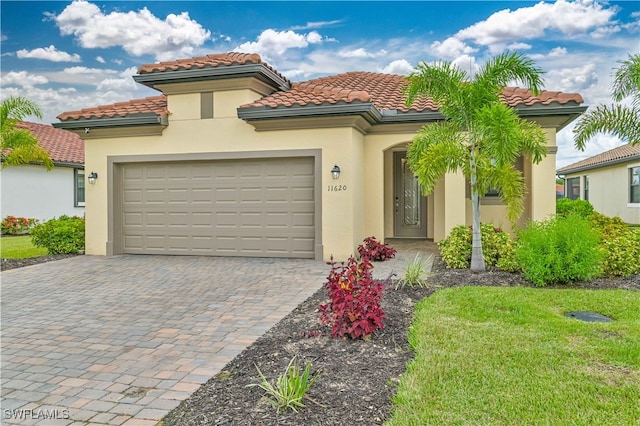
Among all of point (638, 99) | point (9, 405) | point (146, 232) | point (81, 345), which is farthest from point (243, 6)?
point (9, 405)

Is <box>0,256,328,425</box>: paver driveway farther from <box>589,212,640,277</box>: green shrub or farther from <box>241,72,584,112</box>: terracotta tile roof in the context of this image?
<box>589,212,640,277</box>: green shrub

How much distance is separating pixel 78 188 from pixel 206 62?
45.1ft

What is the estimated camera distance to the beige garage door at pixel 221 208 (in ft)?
35.6

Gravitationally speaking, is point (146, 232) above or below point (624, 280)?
above

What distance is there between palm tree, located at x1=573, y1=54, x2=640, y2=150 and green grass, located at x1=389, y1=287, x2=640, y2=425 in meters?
4.92

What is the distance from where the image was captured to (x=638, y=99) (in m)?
9.45

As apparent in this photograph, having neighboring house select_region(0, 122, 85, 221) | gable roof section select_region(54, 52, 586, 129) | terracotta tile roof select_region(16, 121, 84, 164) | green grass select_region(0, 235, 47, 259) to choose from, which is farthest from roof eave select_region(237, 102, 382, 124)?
terracotta tile roof select_region(16, 121, 84, 164)

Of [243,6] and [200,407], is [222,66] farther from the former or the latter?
[200,407]

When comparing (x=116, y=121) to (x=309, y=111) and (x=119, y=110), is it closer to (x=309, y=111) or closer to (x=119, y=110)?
(x=119, y=110)

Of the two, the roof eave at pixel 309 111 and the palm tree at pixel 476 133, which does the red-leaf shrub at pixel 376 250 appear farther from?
the roof eave at pixel 309 111

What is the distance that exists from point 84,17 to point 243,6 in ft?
14.9

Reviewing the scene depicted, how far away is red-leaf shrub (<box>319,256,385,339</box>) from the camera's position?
4629 millimetres

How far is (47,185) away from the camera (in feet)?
65.5

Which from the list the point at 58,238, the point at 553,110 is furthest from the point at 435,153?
the point at 58,238
